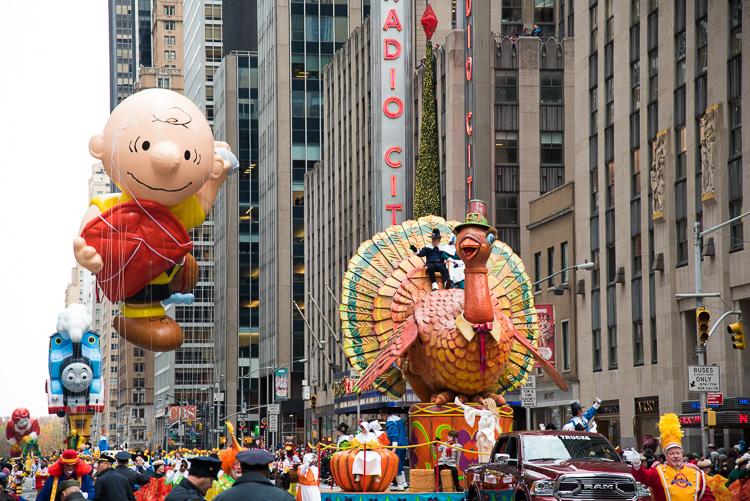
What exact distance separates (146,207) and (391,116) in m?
53.3

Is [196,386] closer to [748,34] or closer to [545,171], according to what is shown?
[545,171]

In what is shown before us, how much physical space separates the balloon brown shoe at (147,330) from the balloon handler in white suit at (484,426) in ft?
19.3

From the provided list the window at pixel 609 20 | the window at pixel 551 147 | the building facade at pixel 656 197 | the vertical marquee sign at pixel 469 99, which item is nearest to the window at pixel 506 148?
the window at pixel 551 147

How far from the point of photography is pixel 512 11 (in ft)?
212

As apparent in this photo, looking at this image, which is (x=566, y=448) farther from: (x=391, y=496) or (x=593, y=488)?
(x=391, y=496)

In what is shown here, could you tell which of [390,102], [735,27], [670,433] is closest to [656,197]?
[735,27]

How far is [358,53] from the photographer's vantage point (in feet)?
262

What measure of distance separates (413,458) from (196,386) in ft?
368

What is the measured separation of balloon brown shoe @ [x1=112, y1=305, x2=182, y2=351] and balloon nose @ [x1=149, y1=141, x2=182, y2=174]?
280 cm

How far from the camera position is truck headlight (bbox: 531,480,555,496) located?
53.3ft

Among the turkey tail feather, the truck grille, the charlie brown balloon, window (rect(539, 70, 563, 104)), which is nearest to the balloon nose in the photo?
the charlie brown balloon

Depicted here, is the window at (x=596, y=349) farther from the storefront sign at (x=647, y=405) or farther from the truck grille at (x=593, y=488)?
the truck grille at (x=593, y=488)

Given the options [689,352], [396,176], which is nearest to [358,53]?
[396,176]

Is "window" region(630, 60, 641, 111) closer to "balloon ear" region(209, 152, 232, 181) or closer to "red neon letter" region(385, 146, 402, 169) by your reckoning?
"balloon ear" region(209, 152, 232, 181)
